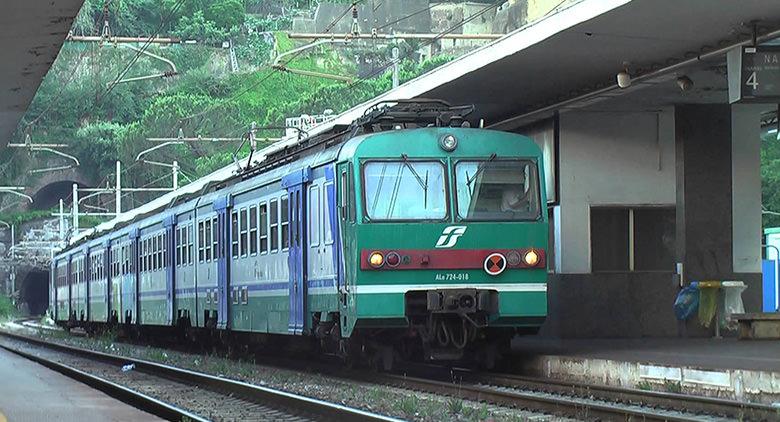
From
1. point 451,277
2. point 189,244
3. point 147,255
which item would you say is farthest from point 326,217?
point 147,255

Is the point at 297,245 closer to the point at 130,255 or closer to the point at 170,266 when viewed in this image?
the point at 170,266

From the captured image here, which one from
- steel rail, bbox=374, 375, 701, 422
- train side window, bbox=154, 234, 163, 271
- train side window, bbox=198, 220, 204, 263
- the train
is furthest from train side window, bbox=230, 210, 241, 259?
train side window, bbox=154, 234, 163, 271

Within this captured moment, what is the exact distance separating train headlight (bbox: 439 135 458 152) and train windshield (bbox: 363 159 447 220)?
0.66ft

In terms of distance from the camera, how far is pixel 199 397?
53.6 feet

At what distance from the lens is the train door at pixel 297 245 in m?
17.9

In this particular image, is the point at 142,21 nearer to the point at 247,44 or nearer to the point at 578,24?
the point at 247,44

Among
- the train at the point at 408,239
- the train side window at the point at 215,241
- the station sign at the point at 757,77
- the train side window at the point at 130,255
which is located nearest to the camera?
the train at the point at 408,239

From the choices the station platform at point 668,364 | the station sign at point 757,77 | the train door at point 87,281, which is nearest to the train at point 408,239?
the station platform at point 668,364

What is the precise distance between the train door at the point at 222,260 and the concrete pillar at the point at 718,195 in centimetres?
730

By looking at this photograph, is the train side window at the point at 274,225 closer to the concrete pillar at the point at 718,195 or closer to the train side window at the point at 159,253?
the concrete pillar at the point at 718,195

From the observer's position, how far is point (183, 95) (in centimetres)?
8856

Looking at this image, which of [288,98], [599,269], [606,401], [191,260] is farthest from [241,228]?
[288,98]

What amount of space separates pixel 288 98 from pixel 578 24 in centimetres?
7964

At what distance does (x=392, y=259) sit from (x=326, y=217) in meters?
1.50
